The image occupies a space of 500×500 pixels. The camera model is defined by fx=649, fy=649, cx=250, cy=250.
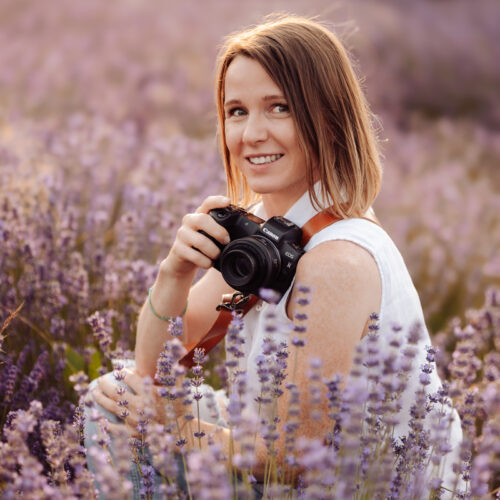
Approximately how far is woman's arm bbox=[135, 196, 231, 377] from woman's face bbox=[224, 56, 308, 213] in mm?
136

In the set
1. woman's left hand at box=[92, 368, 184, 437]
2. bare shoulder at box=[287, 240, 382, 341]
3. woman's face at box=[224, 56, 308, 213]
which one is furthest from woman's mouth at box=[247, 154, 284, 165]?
woman's left hand at box=[92, 368, 184, 437]

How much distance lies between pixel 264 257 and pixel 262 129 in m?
0.38

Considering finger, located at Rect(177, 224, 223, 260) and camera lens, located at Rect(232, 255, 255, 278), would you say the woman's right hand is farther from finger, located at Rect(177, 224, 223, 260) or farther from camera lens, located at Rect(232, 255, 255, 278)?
camera lens, located at Rect(232, 255, 255, 278)

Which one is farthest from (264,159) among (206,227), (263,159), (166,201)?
(166,201)

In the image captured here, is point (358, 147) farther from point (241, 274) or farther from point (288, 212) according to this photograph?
point (241, 274)

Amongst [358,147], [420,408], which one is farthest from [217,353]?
[420,408]

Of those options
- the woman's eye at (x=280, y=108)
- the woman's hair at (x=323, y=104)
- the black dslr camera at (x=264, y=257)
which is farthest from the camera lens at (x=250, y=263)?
the woman's eye at (x=280, y=108)

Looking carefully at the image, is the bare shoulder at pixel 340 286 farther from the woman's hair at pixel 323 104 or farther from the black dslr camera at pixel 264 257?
the woman's hair at pixel 323 104

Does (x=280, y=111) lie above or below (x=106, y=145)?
below

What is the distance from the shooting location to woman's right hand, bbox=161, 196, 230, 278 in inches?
63.6

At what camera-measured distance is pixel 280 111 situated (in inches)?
64.7

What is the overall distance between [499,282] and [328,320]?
3247mm

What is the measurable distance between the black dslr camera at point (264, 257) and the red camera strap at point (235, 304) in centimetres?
3

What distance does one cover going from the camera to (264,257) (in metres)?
1.43
